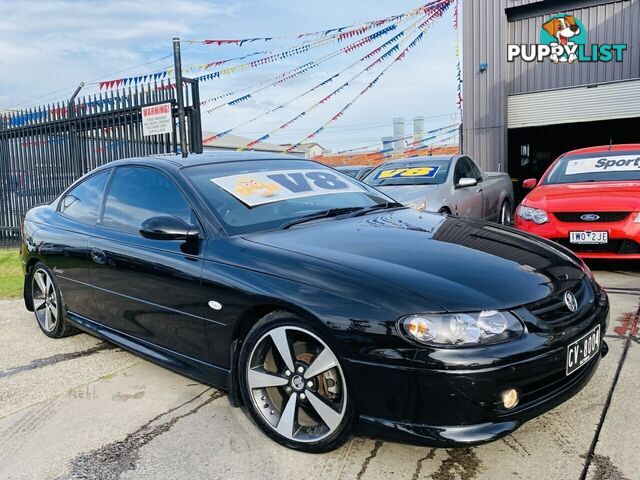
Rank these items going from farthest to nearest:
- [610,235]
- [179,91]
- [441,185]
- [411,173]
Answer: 1. [411,173]
2. [179,91]
3. [441,185]
4. [610,235]

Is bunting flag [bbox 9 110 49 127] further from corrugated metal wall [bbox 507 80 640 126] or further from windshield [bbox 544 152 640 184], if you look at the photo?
corrugated metal wall [bbox 507 80 640 126]

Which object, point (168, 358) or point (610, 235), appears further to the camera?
point (610, 235)

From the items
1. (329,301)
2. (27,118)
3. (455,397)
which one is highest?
(27,118)

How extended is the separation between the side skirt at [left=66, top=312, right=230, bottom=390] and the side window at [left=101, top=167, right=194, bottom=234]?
691 mm

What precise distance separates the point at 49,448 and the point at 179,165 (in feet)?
5.62

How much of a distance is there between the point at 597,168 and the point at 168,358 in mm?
5781

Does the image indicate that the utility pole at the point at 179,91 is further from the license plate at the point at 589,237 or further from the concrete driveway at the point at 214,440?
the license plate at the point at 589,237

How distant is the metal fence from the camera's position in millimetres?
8156

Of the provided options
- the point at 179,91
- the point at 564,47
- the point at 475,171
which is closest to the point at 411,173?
the point at 475,171

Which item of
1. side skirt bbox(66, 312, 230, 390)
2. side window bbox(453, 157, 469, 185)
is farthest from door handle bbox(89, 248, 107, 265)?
side window bbox(453, 157, 469, 185)

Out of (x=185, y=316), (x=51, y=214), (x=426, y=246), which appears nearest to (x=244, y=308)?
(x=185, y=316)

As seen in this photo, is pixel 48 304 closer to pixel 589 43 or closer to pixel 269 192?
pixel 269 192

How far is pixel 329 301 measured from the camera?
93.7 inches

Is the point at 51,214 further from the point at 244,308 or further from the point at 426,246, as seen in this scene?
the point at 426,246
